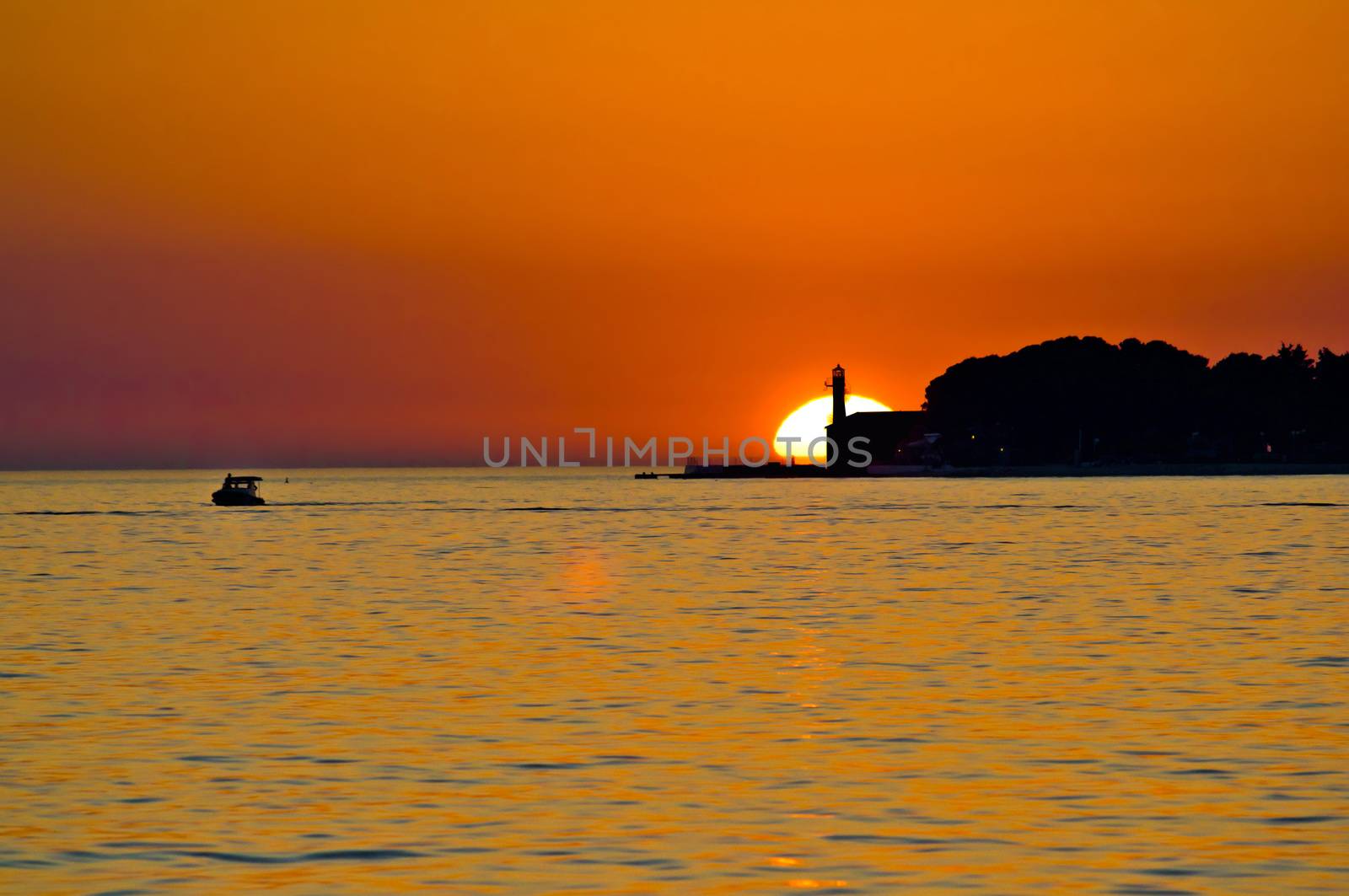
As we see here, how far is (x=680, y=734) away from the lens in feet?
75.3

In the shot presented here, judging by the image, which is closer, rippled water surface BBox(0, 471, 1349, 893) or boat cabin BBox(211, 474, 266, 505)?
rippled water surface BBox(0, 471, 1349, 893)

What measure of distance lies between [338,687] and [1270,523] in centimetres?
8296

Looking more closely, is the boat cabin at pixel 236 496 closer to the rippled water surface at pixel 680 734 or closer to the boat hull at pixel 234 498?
the boat hull at pixel 234 498

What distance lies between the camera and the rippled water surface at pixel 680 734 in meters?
15.5

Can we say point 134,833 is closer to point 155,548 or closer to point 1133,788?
point 1133,788

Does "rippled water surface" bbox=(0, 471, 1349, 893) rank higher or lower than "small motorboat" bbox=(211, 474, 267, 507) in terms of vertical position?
Answer: lower

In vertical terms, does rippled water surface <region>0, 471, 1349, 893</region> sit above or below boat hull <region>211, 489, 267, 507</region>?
below

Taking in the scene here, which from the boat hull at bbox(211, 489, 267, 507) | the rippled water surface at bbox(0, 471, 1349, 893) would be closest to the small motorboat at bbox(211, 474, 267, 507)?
the boat hull at bbox(211, 489, 267, 507)

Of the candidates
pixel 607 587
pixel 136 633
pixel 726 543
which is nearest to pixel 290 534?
pixel 726 543

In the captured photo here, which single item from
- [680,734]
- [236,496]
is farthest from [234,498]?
[680,734]

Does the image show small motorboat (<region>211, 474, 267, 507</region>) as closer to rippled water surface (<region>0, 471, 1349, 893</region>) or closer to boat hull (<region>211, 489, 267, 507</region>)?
boat hull (<region>211, 489, 267, 507</region>)

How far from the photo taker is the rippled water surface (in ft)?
50.8

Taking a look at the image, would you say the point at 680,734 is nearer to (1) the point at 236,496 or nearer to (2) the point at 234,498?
(2) the point at 234,498

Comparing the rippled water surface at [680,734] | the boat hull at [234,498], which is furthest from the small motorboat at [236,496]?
the rippled water surface at [680,734]
